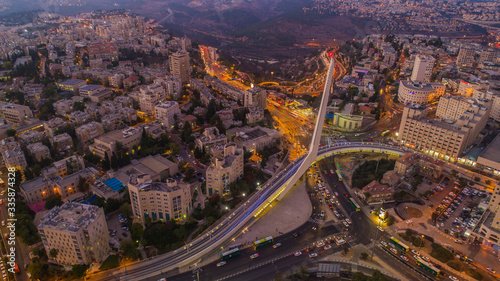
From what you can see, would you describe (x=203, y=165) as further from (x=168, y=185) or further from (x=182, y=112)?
→ (x=182, y=112)

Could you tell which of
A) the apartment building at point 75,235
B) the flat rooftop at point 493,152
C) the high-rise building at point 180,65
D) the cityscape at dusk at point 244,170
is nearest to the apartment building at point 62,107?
the cityscape at dusk at point 244,170

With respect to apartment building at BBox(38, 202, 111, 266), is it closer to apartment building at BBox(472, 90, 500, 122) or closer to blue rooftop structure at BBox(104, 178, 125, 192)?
blue rooftop structure at BBox(104, 178, 125, 192)

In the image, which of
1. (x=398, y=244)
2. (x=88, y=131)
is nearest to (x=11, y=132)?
(x=88, y=131)

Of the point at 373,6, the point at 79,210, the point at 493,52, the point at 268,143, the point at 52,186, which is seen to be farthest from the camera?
the point at 373,6

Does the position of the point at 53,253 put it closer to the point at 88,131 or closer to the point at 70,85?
the point at 88,131

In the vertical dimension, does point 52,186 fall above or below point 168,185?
below

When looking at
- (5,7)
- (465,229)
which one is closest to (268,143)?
(465,229)
